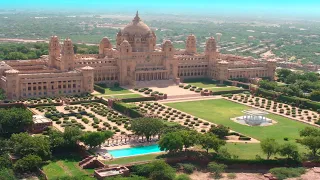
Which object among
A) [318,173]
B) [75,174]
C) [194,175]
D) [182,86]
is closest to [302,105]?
[182,86]

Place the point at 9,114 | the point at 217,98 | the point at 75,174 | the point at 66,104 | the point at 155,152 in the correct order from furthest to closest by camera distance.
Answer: the point at 217,98 → the point at 66,104 → the point at 9,114 → the point at 155,152 → the point at 75,174

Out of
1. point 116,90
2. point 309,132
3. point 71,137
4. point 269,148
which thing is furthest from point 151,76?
point 269,148

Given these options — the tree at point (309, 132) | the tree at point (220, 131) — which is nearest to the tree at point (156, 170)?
the tree at point (220, 131)

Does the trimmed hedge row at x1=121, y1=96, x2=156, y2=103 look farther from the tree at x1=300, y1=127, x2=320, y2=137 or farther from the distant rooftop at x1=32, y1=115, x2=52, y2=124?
the tree at x1=300, y1=127, x2=320, y2=137

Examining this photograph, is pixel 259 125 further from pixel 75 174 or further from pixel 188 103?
pixel 75 174

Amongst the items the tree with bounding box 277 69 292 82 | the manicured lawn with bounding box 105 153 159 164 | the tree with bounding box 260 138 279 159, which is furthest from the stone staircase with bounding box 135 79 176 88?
the tree with bounding box 260 138 279 159

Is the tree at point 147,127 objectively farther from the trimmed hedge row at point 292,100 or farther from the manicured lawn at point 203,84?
the manicured lawn at point 203,84
